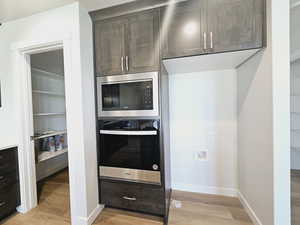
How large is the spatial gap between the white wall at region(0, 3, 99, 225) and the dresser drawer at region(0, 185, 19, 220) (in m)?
0.56

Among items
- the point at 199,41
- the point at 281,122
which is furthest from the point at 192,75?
the point at 281,122

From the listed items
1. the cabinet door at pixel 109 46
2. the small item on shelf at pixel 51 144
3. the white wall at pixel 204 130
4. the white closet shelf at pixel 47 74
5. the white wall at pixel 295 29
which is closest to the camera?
the cabinet door at pixel 109 46

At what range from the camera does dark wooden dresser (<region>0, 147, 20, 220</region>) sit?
5.50 ft

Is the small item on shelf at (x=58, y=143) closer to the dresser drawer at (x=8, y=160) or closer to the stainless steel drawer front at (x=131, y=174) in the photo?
the dresser drawer at (x=8, y=160)

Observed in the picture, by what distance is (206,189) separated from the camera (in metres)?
2.17

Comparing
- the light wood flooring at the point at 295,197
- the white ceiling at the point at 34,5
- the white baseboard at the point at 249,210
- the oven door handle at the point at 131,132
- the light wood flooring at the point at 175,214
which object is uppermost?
the white ceiling at the point at 34,5

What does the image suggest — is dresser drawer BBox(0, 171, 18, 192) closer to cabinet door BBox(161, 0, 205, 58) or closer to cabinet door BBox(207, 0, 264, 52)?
cabinet door BBox(161, 0, 205, 58)

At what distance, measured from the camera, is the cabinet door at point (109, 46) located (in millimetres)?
1671

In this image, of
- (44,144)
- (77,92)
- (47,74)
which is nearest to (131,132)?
(77,92)

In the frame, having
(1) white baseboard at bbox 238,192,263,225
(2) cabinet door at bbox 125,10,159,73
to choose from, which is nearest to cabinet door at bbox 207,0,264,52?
(2) cabinet door at bbox 125,10,159,73

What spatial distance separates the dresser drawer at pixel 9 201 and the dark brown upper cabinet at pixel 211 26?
2.39 meters

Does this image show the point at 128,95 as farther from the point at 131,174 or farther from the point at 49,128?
the point at 49,128

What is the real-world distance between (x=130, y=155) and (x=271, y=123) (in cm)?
139

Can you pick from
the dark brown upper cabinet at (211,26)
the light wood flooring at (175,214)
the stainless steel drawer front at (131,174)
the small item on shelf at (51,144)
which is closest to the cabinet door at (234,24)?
the dark brown upper cabinet at (211,26)
